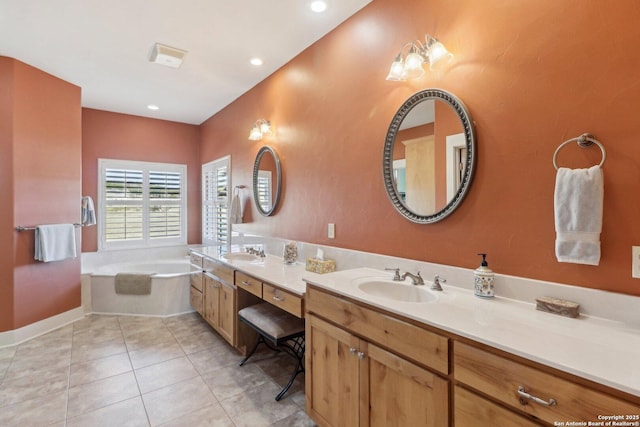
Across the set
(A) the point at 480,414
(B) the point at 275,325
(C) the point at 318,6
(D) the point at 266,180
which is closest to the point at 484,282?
(A) the point at 480,414

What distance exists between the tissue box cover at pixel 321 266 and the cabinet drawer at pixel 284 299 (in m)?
0.36

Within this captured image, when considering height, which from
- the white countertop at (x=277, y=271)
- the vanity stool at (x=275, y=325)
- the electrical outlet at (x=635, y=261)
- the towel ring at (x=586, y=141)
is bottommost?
the vanity stool at (x=275, y=325)

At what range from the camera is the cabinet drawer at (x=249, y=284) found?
2.29 meters

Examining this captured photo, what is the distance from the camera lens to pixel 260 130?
3350mm

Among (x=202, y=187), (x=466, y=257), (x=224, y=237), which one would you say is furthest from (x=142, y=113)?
(x=466, y=257)

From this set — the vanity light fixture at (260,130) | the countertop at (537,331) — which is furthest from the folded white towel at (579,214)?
the vanity light fixture at (260,130)

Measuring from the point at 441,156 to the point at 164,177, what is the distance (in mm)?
4590

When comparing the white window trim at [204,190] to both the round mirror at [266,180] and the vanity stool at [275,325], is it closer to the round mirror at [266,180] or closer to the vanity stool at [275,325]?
the round mirror at [266,180]

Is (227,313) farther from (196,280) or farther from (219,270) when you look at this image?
(196,280)

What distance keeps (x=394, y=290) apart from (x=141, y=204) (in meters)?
4.42

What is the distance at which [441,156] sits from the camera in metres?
1.72

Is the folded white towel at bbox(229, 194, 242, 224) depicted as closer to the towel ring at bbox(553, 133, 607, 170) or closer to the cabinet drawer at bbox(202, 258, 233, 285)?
the cabinet drawer at bbox(202, 258, 233, 285)

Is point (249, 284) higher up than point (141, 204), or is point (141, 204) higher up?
point (141, 204)

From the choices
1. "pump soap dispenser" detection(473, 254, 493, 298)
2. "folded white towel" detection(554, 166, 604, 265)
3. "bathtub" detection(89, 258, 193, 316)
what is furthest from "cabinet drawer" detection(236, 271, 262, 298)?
"folded white towel" detection(554, 166, 604, 265)
